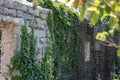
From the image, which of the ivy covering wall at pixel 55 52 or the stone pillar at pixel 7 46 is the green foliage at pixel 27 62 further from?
the stone pillar at pixel 7 46

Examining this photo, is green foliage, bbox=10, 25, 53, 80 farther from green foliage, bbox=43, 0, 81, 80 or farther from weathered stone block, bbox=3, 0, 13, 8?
green foliage, bbox=43, 0, 81, 80

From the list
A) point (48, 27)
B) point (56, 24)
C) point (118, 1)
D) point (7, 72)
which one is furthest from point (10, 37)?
point (118, 1)

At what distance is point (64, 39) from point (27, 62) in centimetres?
212

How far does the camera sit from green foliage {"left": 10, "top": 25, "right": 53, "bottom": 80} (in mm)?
4711

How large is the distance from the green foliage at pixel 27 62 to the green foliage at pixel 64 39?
881 mm

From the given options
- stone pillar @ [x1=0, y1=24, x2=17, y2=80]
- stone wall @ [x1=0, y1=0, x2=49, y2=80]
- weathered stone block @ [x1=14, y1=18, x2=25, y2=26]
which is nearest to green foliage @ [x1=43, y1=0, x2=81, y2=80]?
stone wall @ [x1=0, y1=0, x2=49, y2=80]

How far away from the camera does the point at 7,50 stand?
15.7ft

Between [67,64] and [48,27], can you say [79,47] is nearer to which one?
[67,64]

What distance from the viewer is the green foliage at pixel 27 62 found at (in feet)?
15.5

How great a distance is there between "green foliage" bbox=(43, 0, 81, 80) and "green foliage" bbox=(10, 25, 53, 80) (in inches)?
34.7

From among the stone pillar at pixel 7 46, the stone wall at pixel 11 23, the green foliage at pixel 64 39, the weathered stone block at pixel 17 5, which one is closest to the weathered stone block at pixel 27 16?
the stone wall at pixel 11 23

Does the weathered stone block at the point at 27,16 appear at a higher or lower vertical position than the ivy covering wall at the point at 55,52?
higher

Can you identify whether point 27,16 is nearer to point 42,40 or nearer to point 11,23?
point 11,23

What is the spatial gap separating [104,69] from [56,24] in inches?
145
